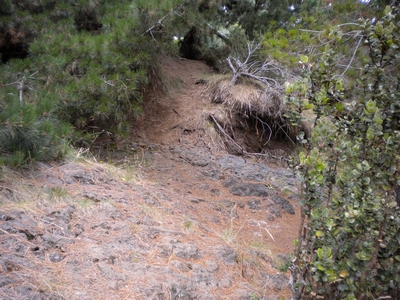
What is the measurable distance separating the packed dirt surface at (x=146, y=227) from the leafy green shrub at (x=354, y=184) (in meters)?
0.89

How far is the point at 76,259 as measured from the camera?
105 inches

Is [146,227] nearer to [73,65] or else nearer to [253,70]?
[73,65]

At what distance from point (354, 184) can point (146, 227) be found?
190cm

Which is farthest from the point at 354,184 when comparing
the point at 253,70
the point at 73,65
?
the point at 253,70

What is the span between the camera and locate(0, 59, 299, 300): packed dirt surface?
2527 millimetres

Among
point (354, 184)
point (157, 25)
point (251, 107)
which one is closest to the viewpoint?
point (354, 184)

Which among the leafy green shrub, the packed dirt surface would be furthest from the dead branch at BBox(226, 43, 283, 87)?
the leafy green shrub

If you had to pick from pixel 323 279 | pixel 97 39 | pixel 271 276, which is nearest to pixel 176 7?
pixel 97 39

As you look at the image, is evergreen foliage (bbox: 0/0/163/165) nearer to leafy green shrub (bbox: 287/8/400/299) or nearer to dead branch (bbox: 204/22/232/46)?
dead branch (bbox: 204/22/232/46)

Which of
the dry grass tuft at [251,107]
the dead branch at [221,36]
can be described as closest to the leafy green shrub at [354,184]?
the dry grass tuft at [251,107]

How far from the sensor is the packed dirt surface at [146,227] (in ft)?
8.29

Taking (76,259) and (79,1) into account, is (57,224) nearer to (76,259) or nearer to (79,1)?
(76,259)

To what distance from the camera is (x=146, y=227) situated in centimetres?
335

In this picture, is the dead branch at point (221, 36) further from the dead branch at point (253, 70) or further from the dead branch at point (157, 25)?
the dead branch at point (157, 25)
